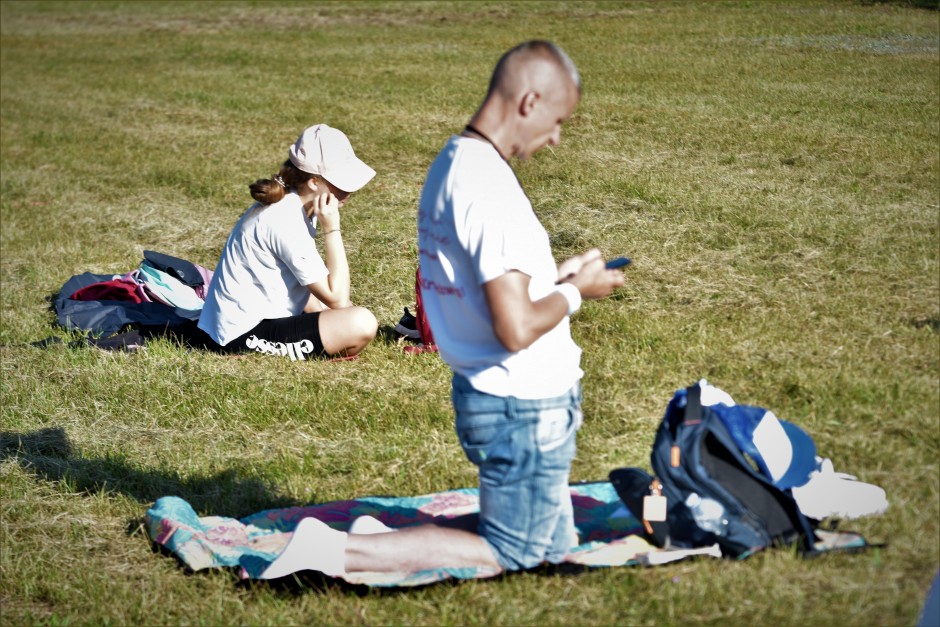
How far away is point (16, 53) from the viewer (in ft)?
79.2

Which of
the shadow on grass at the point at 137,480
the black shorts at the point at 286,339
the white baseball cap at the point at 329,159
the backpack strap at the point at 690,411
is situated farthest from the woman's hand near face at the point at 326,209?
→ the backpack strap at the point at 690,411

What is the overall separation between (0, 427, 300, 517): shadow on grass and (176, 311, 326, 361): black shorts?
3.89 ft

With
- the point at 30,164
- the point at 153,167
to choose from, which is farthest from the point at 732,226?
the point at 30,164

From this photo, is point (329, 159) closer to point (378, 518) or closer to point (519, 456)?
point (378, 518)

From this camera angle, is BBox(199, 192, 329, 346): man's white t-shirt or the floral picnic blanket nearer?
the floral picnic blanket

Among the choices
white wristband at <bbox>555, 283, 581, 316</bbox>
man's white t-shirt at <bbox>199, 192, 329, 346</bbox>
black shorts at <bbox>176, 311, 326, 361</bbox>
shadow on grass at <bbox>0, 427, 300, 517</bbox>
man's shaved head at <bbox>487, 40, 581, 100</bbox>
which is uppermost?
man's shaved head at <bbox>487, 40, 581, 100</bbox>

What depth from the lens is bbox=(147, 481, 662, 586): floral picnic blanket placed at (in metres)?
3.51

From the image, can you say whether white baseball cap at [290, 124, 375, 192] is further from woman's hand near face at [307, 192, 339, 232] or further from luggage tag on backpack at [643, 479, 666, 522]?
luggage tag on backpack at [643, 479, 666, 522]

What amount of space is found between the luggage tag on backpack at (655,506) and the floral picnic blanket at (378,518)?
120mm

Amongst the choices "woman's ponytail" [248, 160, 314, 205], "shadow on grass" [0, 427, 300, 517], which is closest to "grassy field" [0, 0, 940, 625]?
"shadow on grass" [0, 427, 300, 517]

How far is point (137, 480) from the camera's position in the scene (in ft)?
15.4

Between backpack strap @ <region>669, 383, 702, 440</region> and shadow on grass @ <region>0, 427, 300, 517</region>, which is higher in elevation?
backpack strap @ <region>669, 383, 702, 440</region>

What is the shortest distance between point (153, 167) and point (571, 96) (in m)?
10.2

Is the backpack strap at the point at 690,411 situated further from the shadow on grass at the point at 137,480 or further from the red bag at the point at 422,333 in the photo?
the red bag at the point at 422,333
